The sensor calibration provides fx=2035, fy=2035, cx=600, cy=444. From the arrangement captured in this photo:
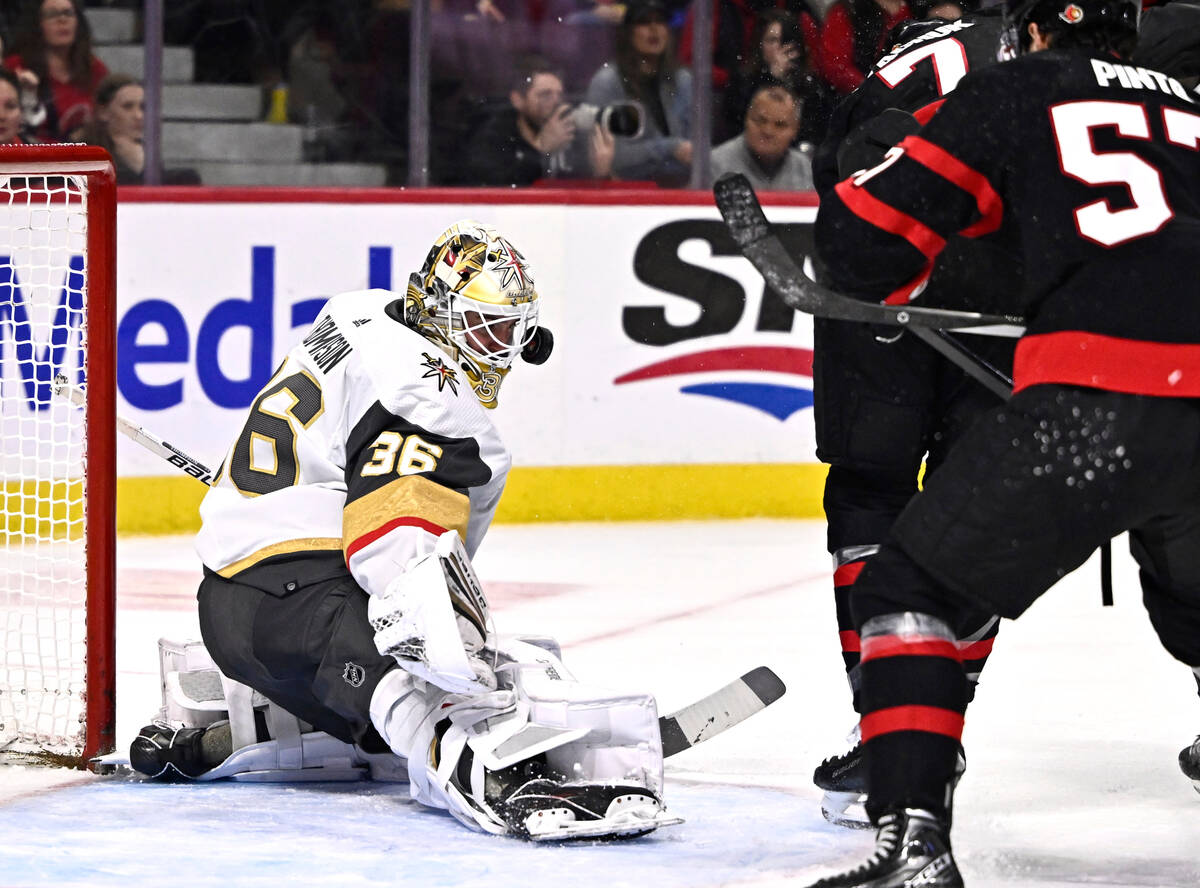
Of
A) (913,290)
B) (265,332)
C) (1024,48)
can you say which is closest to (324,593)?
(913,290)

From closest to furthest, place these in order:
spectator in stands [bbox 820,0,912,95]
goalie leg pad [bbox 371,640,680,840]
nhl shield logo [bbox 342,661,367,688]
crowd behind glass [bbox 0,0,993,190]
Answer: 1. goalie leg pad [bbox 371,640,680,840]
2. nhl shield logo [bbox 342,661,367,688]
3. crowd behind glass [bbox 0,0,993,190]
4. spectator in stands [bbox 820,0,912,95]

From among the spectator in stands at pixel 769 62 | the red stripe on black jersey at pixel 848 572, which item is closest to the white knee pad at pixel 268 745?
the red stripe on black jersey at pixel 848 572

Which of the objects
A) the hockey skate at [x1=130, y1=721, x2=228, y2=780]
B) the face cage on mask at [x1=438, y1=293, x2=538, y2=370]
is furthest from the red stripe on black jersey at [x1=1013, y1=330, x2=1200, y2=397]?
the hockey skate at [x1=130, y1=721, x2=228, y2=780]

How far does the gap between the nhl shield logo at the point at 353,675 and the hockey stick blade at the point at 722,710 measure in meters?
0.45

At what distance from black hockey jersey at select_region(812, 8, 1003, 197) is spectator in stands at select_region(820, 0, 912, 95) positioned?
3333 mm

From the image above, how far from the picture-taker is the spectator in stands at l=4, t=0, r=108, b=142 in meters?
5.94

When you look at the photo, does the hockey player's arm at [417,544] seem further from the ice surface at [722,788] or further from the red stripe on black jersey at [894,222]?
the red stripe on black jersey at [894,222]

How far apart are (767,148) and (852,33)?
44cm

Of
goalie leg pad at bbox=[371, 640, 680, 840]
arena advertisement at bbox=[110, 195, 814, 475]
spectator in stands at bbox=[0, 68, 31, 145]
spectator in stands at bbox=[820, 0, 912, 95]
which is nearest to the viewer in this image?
goalie leg pad at bbox=[371, 640, 680, 840]

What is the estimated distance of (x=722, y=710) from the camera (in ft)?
9.62

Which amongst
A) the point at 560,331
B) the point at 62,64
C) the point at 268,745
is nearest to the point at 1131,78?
the point at 268,745

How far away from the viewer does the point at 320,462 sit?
2.91 metres

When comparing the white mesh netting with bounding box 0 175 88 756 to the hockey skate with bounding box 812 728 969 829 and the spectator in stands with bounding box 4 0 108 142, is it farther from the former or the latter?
the hockey skate with bounding box 812 728 969 829

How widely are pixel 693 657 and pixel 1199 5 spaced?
1870 mm
